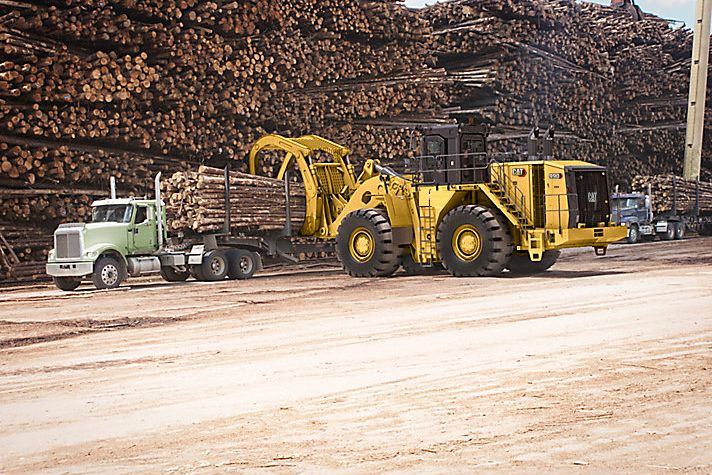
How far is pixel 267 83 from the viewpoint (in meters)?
24.1

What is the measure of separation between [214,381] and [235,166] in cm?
1614

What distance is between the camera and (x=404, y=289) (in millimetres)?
16656

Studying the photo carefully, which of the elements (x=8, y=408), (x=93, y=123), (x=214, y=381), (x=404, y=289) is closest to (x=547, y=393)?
(x=214, y=381)

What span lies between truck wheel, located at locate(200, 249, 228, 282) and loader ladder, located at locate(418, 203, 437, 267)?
13.0 ft

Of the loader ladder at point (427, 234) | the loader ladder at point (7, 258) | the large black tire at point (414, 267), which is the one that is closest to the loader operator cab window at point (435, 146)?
the loader ladder at point (427, 234)

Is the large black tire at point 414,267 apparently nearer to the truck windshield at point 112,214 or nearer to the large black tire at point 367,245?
the large black tire at point 367,245

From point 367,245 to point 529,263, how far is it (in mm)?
3099

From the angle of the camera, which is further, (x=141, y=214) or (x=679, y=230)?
(x=679, y=230)

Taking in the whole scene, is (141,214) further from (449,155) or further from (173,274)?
(449,155)

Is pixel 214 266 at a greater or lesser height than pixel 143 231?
lesser

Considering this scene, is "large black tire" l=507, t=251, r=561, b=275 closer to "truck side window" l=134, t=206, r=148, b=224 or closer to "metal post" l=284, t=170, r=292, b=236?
"metal post" l=284, t=170, r=292, b=236

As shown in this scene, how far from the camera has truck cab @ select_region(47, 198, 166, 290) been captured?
18.2 meters

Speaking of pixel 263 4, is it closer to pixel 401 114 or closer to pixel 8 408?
pixel 401 114

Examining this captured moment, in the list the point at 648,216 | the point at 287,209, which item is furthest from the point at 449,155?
the point at 648,216
